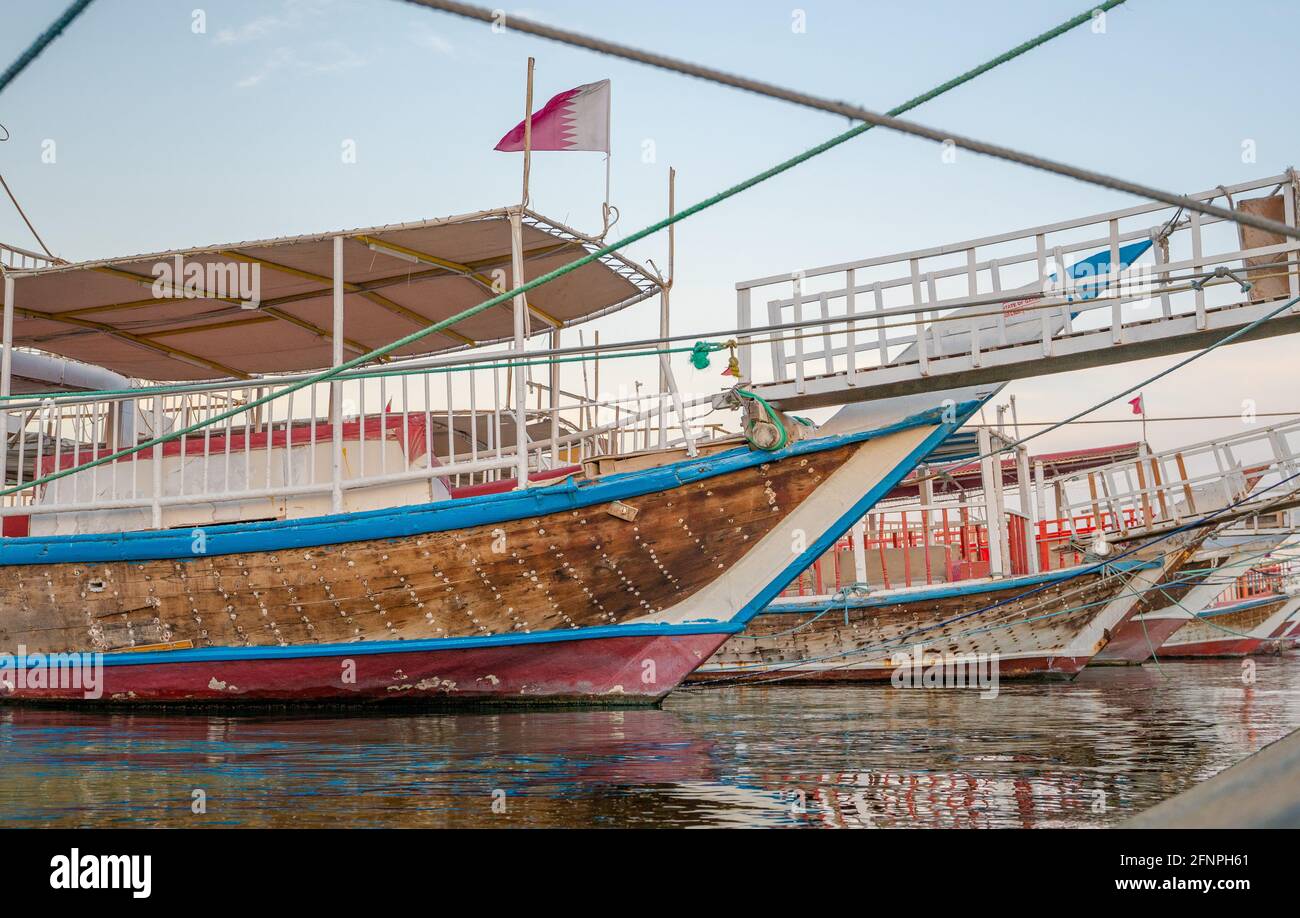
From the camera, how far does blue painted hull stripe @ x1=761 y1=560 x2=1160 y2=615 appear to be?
15.0 metres

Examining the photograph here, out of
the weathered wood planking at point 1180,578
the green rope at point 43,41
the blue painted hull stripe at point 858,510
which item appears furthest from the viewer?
the weathered wood planking at point 1180,578

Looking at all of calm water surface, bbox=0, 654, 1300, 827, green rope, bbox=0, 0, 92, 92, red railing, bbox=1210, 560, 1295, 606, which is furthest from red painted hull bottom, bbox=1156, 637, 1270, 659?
green rope, bbox=0, 0, 92, 92

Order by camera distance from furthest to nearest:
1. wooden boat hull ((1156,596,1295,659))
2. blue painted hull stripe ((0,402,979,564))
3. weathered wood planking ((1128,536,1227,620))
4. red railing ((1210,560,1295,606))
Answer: red railing ((1210,560,1295,606)) → wooden boat hull ((1156,596,1295,659)) → weathered wood planking ((1128,536,1227,620)) → blue painted hull stripe ((0,402,979,564))

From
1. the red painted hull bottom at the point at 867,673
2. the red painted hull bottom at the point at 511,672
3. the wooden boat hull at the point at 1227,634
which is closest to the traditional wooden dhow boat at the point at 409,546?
the red painted hull bottom at the point at 511,672

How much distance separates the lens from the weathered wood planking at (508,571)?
8953 millimetres

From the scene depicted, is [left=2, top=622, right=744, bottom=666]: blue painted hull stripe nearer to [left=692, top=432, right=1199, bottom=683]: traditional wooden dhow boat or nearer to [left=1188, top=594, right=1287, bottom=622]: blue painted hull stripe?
[left=692, top=432, right=1199, bottom=683]: traditional wooden dhow boat

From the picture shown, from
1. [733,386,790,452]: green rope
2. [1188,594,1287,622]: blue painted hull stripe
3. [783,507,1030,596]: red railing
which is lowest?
[1188,594,1287,622]: blue painted hull stripe

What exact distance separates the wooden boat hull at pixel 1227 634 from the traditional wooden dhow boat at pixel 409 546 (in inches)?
738

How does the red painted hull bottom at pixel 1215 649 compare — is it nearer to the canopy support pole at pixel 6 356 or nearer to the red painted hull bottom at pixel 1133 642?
the red painted hull bottom at pixel 1133 642

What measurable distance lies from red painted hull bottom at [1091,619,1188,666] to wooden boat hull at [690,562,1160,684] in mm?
6184

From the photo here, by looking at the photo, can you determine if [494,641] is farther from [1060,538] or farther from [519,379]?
[1060,538]

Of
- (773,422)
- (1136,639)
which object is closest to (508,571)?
Result: (773,422)

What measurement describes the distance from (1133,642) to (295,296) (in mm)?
18251

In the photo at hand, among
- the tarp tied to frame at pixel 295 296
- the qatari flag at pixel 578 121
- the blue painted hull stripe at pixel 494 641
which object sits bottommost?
the blue painted hull stripe at pixel 494 641
